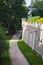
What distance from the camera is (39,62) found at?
→ 21.4m

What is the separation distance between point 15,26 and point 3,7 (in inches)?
1088

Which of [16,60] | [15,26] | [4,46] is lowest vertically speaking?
[15,26]

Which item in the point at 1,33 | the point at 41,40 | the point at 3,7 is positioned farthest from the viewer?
the point at 3,7

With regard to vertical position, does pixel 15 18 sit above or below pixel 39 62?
below

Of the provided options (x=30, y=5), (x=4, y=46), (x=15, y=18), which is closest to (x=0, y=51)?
(x=4, y=46)

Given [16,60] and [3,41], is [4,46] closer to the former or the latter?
[3,41]

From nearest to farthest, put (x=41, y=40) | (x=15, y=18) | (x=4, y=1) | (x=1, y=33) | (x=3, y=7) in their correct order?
(x=1, y=33) → (x=41, y=40) → (x=3, y=7) → (x=4, y=1) → (x=15, y=18)

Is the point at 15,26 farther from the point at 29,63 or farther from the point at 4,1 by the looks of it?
the point at 29,63

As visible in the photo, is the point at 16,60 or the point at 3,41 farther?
the point at 16,60

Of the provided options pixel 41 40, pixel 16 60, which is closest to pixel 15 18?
pixel 41 40

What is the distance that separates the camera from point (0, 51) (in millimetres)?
20484

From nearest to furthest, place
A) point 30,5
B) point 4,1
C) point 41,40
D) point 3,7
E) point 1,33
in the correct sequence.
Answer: point 1,33 → point 41,40 → point 3,7 → point 4,1 → point 30,5

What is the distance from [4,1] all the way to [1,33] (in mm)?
11577

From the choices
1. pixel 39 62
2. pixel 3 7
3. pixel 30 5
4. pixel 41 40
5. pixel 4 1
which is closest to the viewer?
pixel 39 62
